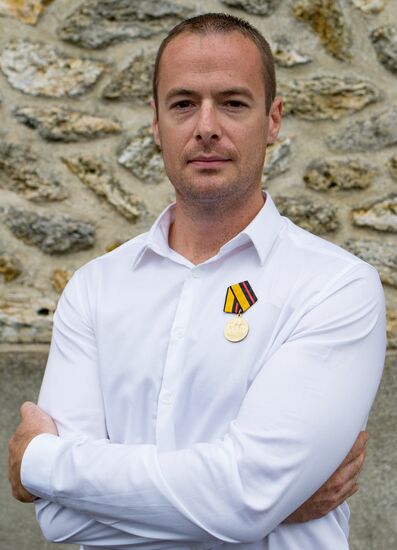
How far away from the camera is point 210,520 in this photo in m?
1.56

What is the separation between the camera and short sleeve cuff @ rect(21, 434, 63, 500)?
5.57 feet

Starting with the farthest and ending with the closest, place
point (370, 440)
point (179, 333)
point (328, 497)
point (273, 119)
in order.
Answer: point (370, 440)
point (273, 119)
point (179, 333)
point (328, 497)

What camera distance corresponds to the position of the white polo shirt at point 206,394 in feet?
5.15

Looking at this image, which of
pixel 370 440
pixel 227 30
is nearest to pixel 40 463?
pixel 227 30

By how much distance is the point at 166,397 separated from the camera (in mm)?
1781

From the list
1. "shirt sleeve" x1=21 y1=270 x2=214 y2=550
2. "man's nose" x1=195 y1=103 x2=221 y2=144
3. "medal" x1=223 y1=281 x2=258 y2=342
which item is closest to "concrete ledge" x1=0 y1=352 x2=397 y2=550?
"shirt sleeve" x1=21 y1=270 x2=214 y2=550

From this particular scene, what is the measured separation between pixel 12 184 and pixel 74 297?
1.13 meters

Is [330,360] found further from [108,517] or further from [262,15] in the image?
[262,15]

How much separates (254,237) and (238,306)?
0.17 metres

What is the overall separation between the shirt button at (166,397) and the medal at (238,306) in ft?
0.56

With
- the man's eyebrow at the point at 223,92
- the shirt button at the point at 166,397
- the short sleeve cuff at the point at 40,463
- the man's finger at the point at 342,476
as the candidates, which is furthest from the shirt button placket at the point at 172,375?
the man's eyebrow at the point at 223,92

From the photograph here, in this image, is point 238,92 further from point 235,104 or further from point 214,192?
point 214,192

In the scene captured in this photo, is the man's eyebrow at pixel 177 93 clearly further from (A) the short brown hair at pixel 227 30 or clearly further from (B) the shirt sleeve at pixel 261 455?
(B) the shirt sleeve at pixel 261 455

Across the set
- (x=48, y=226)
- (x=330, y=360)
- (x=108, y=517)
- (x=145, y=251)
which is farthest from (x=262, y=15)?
(x=108, y=517)
